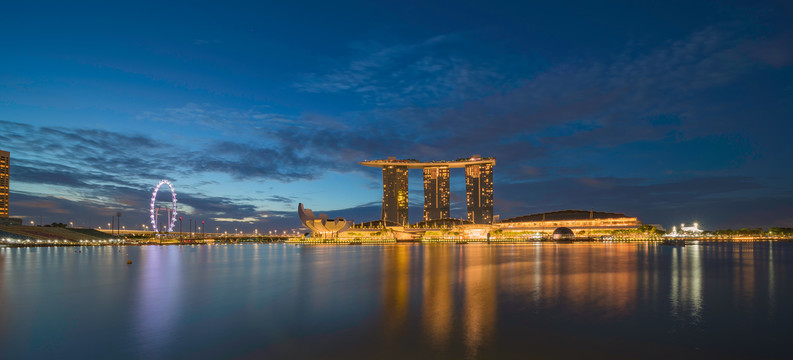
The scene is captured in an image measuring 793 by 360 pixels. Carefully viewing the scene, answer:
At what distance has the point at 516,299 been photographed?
1977 cm

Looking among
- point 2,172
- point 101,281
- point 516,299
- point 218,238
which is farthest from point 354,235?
point 516,299

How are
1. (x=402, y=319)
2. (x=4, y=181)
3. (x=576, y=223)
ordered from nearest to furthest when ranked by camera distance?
(x=402, y=319) < (x=4, y=181) < (x=576, y=223)

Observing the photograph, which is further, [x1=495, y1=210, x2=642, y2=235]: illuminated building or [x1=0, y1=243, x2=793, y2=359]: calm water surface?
[x1=495, y1=210, x2=642, y2=235]: illuminated building

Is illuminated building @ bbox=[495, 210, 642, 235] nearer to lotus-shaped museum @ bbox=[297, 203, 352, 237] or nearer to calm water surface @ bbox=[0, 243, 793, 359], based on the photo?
lotus-shaped museum @ bbox=[297, 203, 352, 237]

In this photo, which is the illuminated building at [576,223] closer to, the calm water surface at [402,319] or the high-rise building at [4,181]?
the calm water surface at [402,319]

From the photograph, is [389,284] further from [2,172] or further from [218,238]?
[218,238]

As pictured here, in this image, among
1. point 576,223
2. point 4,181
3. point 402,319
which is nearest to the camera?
point 402,319

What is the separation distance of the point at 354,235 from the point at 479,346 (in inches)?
6084

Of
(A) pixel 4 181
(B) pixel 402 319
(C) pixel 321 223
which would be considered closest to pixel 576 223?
(C) pixel 321 223

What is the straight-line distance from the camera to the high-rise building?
14275cm

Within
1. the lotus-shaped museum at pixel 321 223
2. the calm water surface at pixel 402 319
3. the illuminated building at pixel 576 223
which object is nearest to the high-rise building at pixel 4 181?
the lotus-shaped museum at pixel 321 223

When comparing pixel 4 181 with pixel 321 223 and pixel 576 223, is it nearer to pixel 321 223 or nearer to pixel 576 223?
pixel 321 223

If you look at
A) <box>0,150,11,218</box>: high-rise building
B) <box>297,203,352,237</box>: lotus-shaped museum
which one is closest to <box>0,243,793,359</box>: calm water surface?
<box>297,203,352,237</box>: lotus-shaped museum

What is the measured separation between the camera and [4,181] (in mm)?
143875
